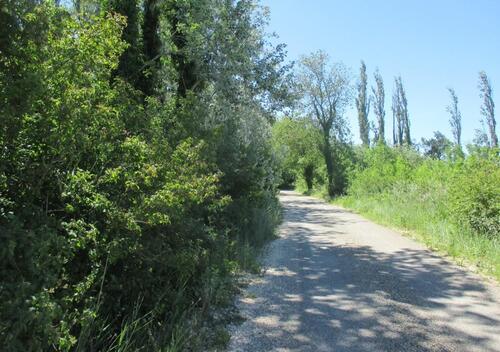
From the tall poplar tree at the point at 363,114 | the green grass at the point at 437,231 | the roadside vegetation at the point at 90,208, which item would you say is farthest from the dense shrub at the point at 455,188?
the tall poplar tree at the point at 363,114

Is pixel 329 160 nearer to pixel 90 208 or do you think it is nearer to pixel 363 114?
pixel 363 114

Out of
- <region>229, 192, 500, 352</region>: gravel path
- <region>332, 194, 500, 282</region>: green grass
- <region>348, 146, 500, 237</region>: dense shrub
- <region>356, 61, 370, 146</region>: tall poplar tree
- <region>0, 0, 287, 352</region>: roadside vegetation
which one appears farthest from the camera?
<region>356, 61, 370, 146</region>: tall poplar tree

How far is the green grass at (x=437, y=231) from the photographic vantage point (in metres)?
8.85

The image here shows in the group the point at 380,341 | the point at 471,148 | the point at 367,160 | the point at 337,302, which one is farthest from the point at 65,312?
the point at 367,160

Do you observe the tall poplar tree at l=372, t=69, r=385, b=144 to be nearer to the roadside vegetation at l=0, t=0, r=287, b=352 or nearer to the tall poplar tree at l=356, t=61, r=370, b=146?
the tall poplar tree at l=356, t=61, r=370, b=146

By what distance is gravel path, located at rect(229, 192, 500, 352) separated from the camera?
5062mm

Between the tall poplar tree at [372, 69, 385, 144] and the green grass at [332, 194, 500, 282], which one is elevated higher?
the tall poplar tree at [372, 69, 385, 144]

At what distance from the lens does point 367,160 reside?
104 feet

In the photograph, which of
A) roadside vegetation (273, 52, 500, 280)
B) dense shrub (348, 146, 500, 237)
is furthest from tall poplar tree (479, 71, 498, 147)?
dense shrub (348, 146, 500, 237)

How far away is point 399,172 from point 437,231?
11445mm

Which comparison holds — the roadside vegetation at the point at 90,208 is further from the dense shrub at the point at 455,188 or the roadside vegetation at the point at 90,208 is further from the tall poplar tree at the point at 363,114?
the tall poplar tree at the point at 363,114

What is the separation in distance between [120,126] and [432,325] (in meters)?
4.55

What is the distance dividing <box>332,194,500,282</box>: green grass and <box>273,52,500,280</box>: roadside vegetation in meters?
0.03

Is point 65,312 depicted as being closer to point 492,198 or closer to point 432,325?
point 432,325
